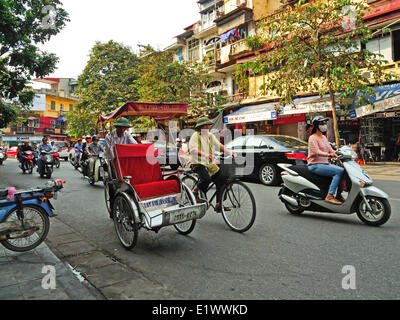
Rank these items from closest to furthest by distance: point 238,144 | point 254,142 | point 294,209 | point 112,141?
point 112,141 → point 294,209 → point 254,142 → point 238,144

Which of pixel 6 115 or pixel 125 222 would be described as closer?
pixel 125 222

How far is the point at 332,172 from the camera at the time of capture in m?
5.15

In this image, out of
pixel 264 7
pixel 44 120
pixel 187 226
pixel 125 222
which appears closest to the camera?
pixel 125 222

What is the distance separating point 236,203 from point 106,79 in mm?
29128

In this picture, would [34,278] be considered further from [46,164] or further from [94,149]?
[46,164]

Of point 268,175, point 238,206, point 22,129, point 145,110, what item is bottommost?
point 238,206

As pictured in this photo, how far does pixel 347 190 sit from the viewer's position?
5.07 m

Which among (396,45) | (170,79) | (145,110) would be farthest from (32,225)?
(396,45)

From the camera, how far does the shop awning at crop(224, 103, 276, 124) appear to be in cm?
1867

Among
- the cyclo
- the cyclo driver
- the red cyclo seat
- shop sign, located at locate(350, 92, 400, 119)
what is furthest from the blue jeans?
shop sign, located at locate(350, 92, 400, 119)

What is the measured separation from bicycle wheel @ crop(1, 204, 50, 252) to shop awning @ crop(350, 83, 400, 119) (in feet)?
46.2

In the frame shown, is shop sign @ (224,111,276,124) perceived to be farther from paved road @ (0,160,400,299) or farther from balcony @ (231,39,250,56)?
paved road @ (0,160,400,299)

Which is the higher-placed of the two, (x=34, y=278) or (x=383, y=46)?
(x=383, y=46)

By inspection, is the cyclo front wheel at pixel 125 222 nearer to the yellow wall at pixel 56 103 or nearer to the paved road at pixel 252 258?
the paved road at pixel 252 258
